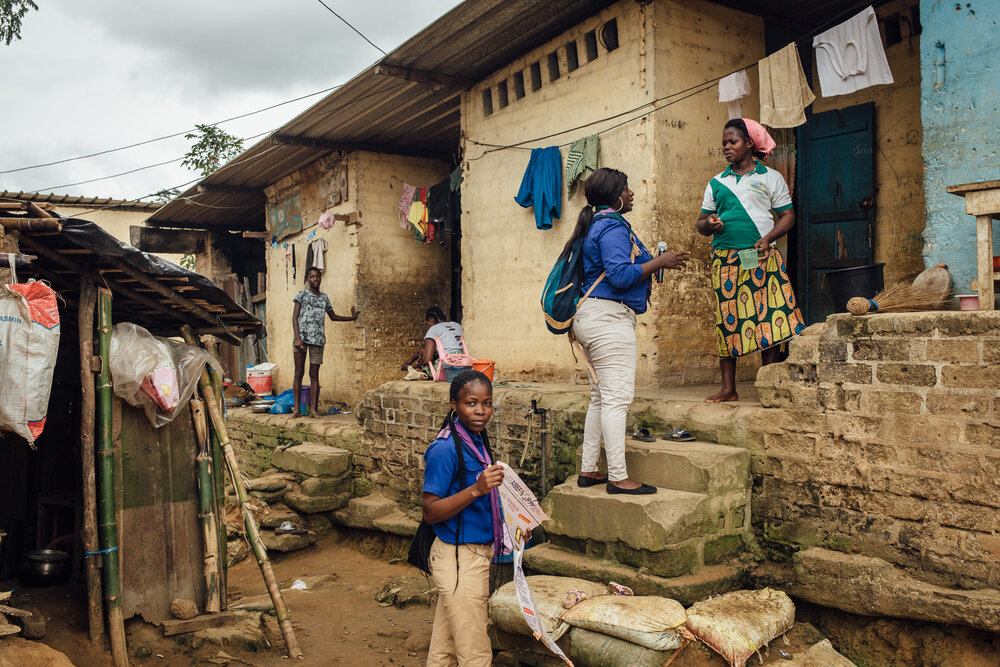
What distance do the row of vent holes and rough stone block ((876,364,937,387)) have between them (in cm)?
366

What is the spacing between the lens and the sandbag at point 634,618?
11.9 feet

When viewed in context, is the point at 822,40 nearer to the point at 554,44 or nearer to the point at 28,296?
the point at 554,44

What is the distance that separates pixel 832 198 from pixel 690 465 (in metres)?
3.42

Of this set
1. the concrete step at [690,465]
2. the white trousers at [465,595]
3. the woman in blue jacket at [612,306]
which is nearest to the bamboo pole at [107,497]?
the white trousers at [465,595]

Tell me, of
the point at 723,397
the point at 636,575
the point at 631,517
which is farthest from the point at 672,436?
the point at 636,575

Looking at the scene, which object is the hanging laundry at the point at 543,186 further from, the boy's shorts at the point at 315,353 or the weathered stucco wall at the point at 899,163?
the boy's shorts at the point at 315,353

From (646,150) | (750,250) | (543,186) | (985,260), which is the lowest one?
(985,260)

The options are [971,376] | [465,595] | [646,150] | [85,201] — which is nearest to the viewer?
[465,595]

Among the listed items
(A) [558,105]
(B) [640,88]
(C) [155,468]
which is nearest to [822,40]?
(B) [640,88]

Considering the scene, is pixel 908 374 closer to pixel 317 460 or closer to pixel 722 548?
pixel 722 548

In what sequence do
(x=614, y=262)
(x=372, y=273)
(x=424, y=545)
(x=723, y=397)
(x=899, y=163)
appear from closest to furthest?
1. (x=424, y=545)
2. (x=614, y=262)
3. (x=723, y=397)
4. (x=899, y=163)
5. (x=372, y=273)

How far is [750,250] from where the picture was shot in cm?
480

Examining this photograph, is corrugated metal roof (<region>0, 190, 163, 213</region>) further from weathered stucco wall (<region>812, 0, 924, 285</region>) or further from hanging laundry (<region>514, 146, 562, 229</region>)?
weathered stucco wall (<region>812, 0, 924, 285</region>)

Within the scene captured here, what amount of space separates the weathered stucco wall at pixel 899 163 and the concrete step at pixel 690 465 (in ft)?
8.82
